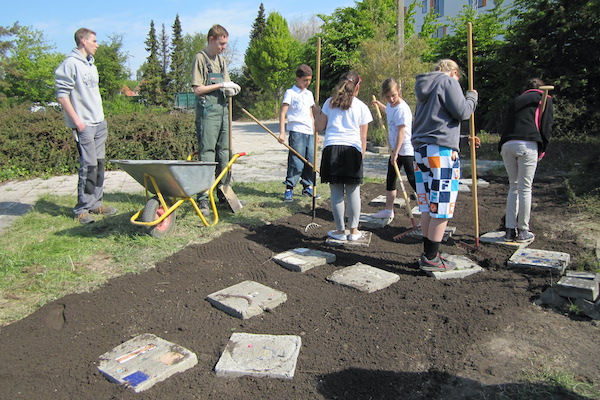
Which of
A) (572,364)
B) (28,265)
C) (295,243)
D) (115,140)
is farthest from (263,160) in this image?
(572,364)

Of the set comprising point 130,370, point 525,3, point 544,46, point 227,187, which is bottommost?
point 130,370

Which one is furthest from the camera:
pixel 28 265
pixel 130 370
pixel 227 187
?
pixel 227 187

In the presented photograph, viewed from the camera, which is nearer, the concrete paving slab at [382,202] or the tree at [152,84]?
the concrete paving slab at [382,202]

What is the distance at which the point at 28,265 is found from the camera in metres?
3.87

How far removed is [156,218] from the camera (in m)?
4.56

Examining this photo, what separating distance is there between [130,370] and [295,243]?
2293 mm

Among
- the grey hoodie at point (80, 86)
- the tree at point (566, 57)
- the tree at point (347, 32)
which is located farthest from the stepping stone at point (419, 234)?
the tree at point (347, 32)

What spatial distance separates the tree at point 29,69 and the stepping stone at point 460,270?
85.5 feet

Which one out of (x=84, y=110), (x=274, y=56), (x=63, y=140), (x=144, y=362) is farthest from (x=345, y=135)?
(x=274, y=56)

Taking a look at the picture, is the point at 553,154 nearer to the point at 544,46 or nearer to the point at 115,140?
the point at 544,46

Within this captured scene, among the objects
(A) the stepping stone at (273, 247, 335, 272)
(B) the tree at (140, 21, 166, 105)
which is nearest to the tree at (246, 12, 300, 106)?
(B) the tree at (140, 21, 166, 105)

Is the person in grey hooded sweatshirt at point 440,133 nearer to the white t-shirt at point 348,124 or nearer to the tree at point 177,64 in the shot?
the white t-shirt at point 348,124

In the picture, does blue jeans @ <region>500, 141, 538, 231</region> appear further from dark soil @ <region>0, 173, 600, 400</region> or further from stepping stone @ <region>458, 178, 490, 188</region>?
stepping stone @ <region>458, 178, 490, 188</region>

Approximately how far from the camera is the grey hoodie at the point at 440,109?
132 inches
